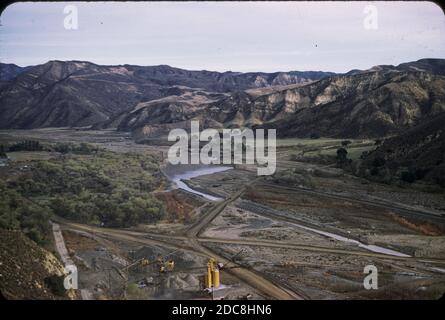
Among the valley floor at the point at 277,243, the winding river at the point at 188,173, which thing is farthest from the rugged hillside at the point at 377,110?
the valley floor at the point at 277,243

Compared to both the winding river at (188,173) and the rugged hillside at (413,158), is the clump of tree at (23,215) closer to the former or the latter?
the winding river at (188,173)

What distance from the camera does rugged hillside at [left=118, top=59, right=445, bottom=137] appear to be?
29.2 metres

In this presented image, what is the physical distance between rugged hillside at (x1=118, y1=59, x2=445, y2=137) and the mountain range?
0.06 meters

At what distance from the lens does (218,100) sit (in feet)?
165

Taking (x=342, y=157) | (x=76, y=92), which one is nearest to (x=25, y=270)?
(x=342, y=157)

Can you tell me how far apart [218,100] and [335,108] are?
19.6 metres

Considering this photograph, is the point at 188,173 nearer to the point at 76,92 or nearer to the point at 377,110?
the point at 377,110

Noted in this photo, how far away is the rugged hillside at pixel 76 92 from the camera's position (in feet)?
151

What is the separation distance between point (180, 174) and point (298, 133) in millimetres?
14989

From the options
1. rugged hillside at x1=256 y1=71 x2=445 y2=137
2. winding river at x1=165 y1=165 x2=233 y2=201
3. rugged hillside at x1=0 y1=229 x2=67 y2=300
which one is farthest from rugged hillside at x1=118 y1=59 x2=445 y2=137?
rugged hillside at x1=0 y1=229 x2=67 y2=300

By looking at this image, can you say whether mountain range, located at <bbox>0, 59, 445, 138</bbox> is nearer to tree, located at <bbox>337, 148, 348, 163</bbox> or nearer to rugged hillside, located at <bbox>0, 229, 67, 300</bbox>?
tree, located at <bbox>337, 148, 348, 163</bbox>

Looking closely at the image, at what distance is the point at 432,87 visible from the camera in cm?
3072

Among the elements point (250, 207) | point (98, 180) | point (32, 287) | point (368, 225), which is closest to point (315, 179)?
point (250, 207)

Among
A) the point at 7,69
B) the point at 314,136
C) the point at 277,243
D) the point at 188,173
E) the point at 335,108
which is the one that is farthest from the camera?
the point at 335,108
